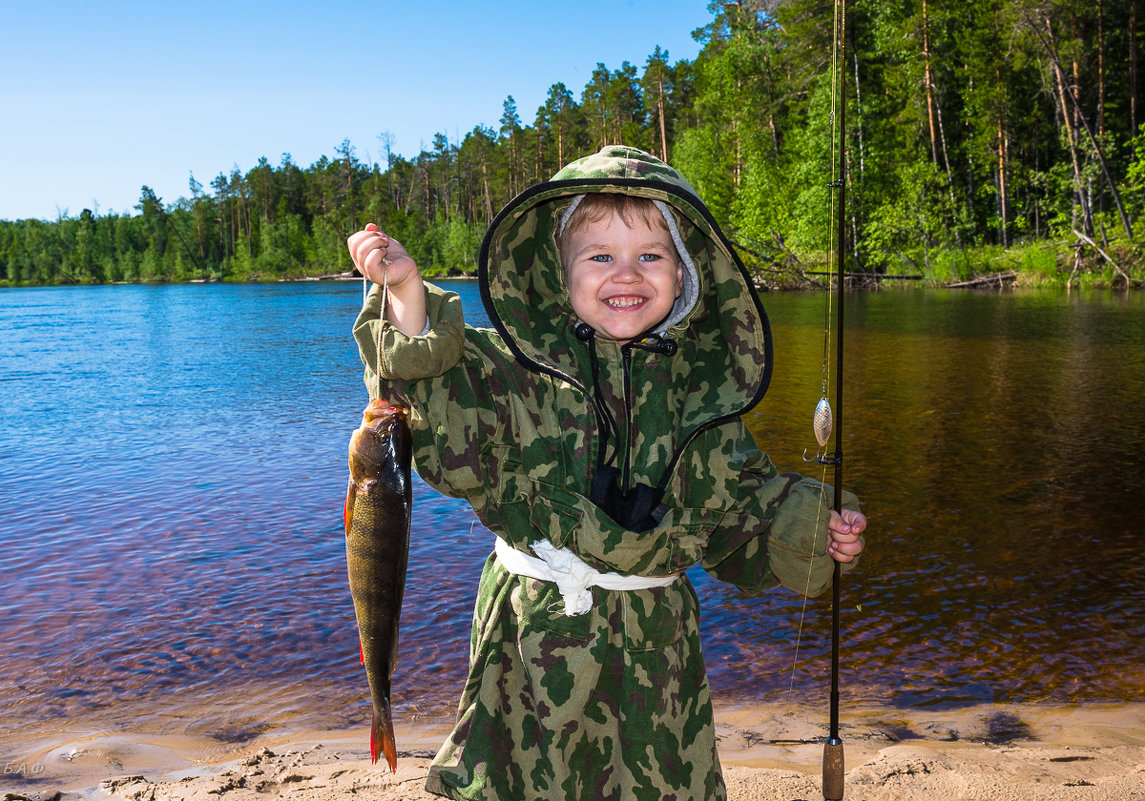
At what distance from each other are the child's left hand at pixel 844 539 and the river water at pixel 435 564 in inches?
105

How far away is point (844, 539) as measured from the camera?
2.42 metres

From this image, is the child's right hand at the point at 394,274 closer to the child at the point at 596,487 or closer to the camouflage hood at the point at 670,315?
the child at the point at 596,487

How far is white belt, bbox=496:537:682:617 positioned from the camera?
2264mm

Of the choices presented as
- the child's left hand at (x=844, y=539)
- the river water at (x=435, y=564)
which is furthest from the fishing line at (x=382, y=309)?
the river water at (x=435, y=564)

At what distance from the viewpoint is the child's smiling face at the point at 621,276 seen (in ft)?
7.98

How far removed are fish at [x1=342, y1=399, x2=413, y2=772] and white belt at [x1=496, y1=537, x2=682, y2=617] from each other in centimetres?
34

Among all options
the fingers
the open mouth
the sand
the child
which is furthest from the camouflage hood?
the sand

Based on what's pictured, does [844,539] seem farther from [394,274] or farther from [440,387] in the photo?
Answer: [394,274]

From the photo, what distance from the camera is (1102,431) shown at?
1058 cm

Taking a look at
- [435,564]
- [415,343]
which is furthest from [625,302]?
[435,564]

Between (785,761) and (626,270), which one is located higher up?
(626,270)

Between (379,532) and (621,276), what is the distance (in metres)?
0.94

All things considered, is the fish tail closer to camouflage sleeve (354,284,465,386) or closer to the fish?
the fish

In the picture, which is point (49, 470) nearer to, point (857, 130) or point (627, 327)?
point (627, 327)
